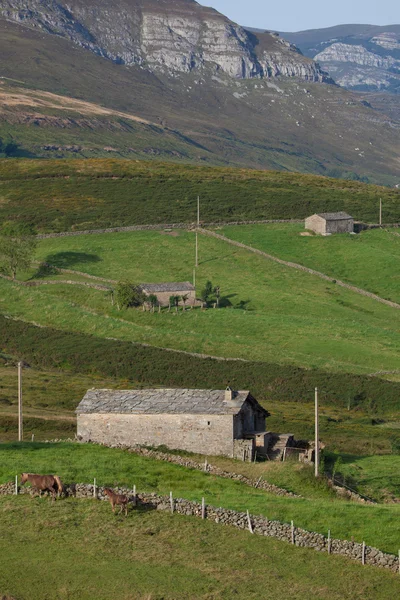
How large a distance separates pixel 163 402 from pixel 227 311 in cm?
6342

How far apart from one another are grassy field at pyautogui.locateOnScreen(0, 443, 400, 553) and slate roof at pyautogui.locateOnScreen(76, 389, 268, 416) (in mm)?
5011

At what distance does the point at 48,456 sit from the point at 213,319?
2714 inches

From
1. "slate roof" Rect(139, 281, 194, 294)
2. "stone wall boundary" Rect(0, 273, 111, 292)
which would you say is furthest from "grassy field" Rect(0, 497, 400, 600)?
"stone wall boundary" Rect(0, 273, 111, 292)

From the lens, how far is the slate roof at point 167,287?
12825 centimetres

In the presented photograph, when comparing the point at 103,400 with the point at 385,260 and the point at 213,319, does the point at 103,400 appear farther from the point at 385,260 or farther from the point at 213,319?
the point at 385,260

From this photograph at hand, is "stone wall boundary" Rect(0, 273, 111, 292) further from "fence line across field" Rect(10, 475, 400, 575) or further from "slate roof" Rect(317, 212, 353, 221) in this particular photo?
"fence line across field" Rect(10, 475, 400, 575)

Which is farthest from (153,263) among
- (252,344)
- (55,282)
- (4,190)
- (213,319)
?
(4,190)

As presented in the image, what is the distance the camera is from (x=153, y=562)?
39.8 metres

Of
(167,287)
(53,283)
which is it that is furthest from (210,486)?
(53,283)

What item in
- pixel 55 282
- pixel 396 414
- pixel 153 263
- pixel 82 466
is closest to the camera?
pixel 82 466

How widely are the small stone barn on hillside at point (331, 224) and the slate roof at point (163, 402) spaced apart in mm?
101746

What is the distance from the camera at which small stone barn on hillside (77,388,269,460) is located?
58281mm

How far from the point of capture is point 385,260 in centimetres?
15138

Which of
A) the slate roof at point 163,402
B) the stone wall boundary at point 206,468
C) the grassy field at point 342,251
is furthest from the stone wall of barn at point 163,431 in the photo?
the grassy field at point 342,251
